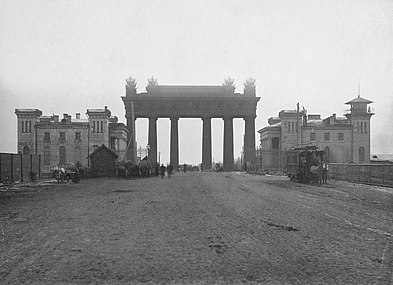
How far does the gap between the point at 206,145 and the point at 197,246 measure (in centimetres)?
7817

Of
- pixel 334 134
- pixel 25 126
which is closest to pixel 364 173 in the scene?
pixel 334 134

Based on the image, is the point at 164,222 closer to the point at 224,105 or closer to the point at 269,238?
the point at 269,238

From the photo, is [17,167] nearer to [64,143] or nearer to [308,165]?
[308,165]

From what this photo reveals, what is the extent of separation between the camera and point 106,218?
13.5 metres

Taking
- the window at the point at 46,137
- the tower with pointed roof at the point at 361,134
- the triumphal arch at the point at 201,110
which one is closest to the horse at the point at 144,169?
the triumphal arch at the point at 201,110

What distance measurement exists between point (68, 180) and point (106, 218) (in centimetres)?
2687

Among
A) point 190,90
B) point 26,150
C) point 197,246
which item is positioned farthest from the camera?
point 190,90

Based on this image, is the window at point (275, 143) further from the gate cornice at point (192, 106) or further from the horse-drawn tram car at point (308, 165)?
the horse-drawn tram car at point (308, 165)

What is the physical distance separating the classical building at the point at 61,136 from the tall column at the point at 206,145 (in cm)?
Answer: 1743

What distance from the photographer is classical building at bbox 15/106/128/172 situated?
83000mm

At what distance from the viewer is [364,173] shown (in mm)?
36219

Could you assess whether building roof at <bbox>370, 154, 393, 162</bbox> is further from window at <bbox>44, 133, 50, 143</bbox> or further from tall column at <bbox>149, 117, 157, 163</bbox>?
window at <bbox>44, 133, 50, 143</bbox>

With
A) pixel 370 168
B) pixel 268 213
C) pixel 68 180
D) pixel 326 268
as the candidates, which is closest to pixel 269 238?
pixel 326 268

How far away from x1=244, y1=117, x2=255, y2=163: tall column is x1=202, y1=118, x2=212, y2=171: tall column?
662cm
